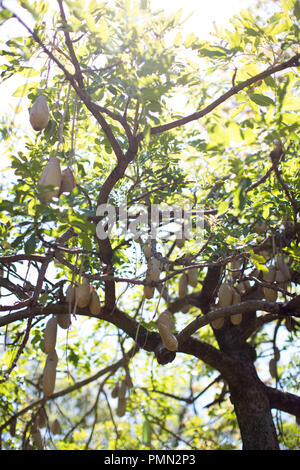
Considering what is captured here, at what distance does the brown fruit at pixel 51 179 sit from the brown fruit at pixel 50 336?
66 centimetres

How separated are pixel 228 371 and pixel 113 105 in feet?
5.51

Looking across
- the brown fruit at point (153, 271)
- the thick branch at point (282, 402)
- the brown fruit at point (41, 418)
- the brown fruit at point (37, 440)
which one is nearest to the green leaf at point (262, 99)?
the brown fruit at point (153, 271)

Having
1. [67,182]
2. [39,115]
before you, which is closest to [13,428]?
[67,182]

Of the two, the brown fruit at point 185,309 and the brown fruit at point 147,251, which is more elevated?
the brown fruit at point 185,309

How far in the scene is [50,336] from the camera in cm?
192

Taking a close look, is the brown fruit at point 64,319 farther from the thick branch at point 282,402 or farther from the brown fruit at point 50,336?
the thick branch at point 282,402

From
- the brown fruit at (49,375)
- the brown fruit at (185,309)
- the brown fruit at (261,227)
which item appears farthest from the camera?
the brown fruit at (185,309)

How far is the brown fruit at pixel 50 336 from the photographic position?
6.15 feet

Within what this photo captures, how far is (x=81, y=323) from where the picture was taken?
170 inches

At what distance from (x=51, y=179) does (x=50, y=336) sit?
71 cm

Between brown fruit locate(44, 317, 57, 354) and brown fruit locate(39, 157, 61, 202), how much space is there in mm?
662

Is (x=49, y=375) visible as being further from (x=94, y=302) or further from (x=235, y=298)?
(x=235, y=298)

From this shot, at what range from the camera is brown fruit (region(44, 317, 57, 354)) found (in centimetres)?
187
